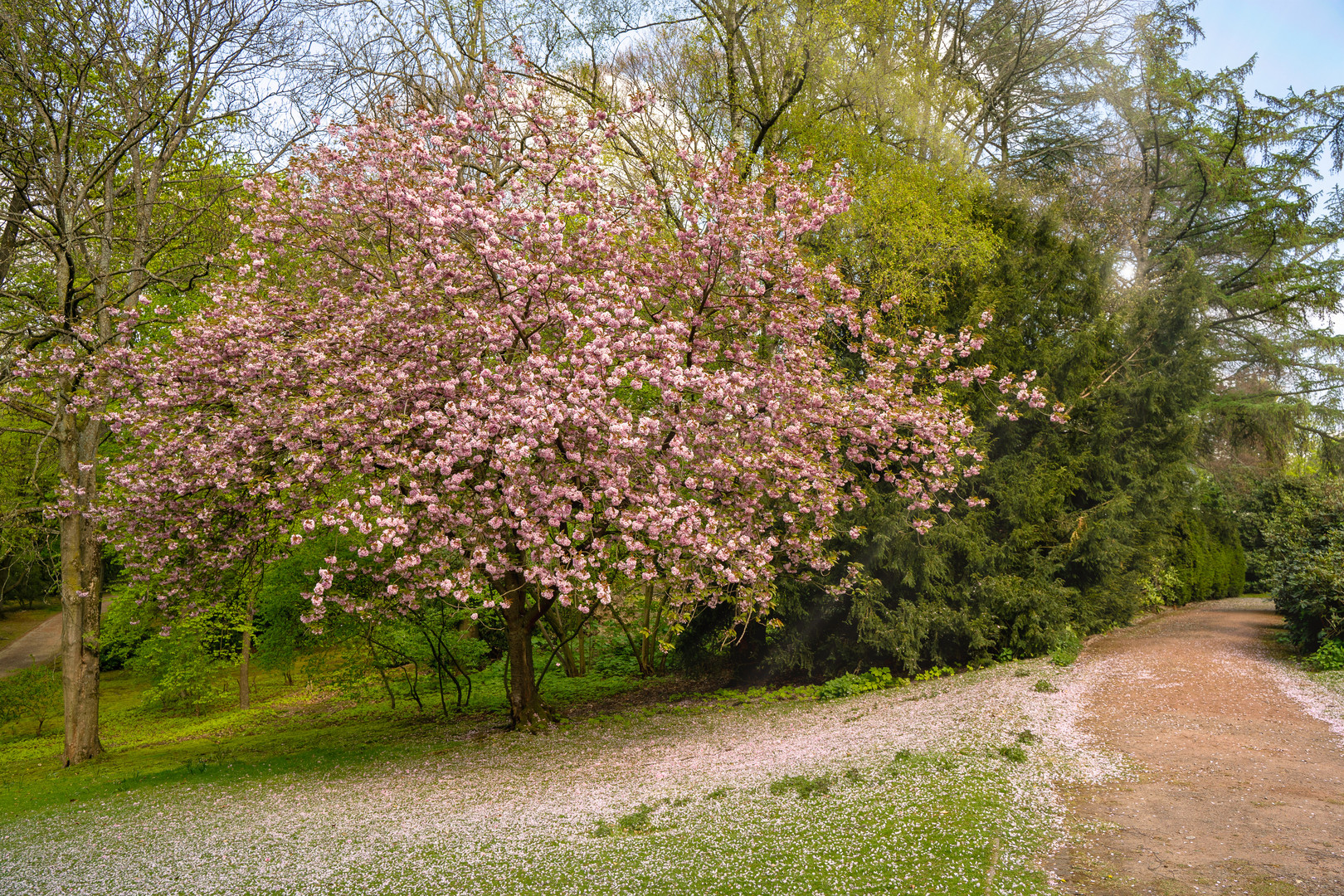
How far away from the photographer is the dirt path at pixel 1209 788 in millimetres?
4648

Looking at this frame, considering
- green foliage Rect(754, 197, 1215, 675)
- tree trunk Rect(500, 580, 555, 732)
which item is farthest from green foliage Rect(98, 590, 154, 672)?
green foliage Rect(754, 197, 1215, 675)

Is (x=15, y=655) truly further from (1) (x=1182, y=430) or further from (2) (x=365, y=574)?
(1) (x=1182, y=430)

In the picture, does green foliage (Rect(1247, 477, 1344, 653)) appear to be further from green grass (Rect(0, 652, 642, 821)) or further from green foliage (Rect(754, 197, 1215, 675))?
green grass (Rect(0, 652, 642, 821))

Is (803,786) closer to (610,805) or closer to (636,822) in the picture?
(636,822)

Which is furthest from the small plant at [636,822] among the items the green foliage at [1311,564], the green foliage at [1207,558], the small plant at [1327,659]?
the green foliage at [1207,558]

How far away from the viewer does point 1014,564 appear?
1209 cm

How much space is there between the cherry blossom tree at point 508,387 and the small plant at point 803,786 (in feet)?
7.12

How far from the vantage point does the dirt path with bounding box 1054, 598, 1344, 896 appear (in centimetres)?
465

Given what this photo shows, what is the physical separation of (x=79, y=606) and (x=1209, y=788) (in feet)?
46.8

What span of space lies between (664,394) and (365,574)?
6568mm

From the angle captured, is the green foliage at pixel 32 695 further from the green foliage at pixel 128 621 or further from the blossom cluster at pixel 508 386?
the blossom cluster at pixel 508 386

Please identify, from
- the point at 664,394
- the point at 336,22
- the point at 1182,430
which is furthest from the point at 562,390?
the point at 1182,430

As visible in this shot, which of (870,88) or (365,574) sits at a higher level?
(870,88)

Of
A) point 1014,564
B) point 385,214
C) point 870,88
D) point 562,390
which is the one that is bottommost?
point 1014,564
